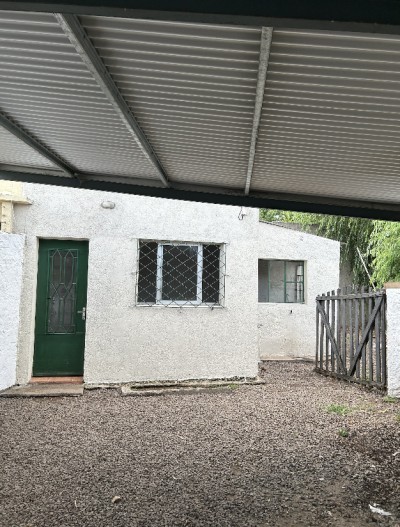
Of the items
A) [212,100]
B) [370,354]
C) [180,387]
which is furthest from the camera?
[370,354]

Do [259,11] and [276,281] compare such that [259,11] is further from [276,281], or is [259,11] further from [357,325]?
[276,281]

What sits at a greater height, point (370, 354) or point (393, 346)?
point (393, 346)

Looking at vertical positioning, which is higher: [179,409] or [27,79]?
[27,79]

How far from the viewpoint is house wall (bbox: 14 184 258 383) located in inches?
290

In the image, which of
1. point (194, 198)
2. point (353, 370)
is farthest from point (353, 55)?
point (353, 370)

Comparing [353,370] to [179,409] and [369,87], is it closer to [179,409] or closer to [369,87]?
[179,409]

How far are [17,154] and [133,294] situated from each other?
142 inches

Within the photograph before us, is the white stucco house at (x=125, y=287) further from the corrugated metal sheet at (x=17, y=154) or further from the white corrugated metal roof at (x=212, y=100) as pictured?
the white corrugated metal roof at (x=212, y=100)

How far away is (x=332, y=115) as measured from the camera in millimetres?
2842

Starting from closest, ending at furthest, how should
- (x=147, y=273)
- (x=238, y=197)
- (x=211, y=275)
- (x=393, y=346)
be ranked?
(x=238, y=197) → (x=393, y=346) → (x=147, y=273) → (x=211, y=275)

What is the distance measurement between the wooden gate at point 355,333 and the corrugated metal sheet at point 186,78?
15.9 ft

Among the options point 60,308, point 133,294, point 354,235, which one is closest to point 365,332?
point 133,294

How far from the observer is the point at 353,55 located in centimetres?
219

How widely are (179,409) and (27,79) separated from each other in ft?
15.5
